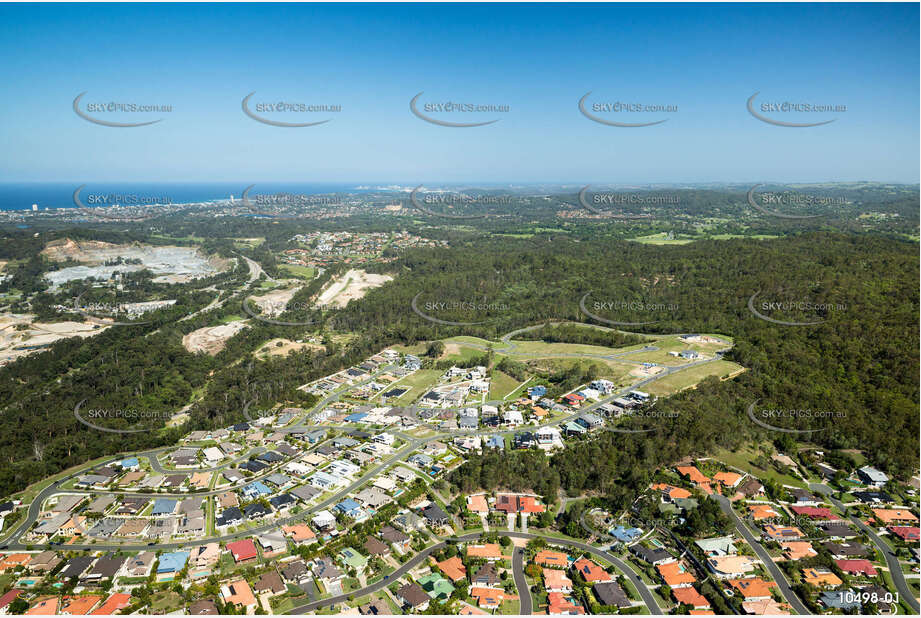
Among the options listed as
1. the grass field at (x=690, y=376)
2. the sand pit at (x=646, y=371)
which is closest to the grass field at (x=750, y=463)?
the grass field at (x=690, y=376)

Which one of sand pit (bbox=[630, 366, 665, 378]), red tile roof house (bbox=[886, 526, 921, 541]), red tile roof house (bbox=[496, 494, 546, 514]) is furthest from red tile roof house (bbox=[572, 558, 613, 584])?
sand pit (bbox=[630, 366, 665, 378])

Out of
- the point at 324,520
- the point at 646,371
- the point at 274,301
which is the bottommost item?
the point at 324,520

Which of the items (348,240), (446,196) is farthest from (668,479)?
(446,196)

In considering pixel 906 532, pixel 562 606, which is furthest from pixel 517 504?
pixel 906 532

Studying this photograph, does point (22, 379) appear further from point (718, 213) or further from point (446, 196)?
point (718, 213)

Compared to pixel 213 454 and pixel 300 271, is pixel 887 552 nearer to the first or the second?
pixel 213 454

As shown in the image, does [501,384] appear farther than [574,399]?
Yes
